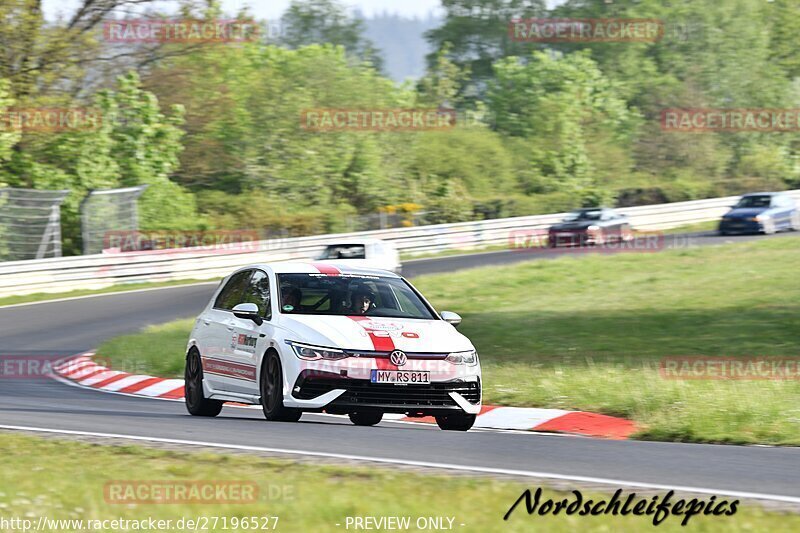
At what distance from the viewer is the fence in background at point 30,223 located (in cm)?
3275

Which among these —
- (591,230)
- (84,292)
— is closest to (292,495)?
(84,292)

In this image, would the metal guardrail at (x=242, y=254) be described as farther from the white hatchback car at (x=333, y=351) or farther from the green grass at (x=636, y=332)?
the white hatchback car at (x=333, y=351)

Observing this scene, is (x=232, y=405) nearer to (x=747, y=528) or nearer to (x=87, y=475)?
(x=87, y=475)

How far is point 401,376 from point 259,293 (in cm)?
201

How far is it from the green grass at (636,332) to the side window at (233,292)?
9.69ft

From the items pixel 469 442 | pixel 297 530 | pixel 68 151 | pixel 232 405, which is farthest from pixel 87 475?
pixel 68 151

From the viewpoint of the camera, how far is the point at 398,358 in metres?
10.5

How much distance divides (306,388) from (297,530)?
4.21 metres

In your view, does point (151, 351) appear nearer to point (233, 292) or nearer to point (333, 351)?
point (233, 292)

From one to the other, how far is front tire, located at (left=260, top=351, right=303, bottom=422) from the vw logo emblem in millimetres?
945

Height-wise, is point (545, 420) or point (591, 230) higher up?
point (545, 420)

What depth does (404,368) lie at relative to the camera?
10.5 meters

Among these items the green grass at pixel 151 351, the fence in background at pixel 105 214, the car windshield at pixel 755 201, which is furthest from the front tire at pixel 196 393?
the car windshield at pixel 755 201

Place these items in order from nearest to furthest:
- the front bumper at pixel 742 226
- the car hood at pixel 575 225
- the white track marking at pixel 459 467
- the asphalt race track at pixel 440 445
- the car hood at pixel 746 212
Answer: the white track marking at pixel 459 467
the asphalt race track at pixel 440 445
the front bumper at pixel 742 226
the car hood at pixel 746 212
the car hood at pixel 575 225
